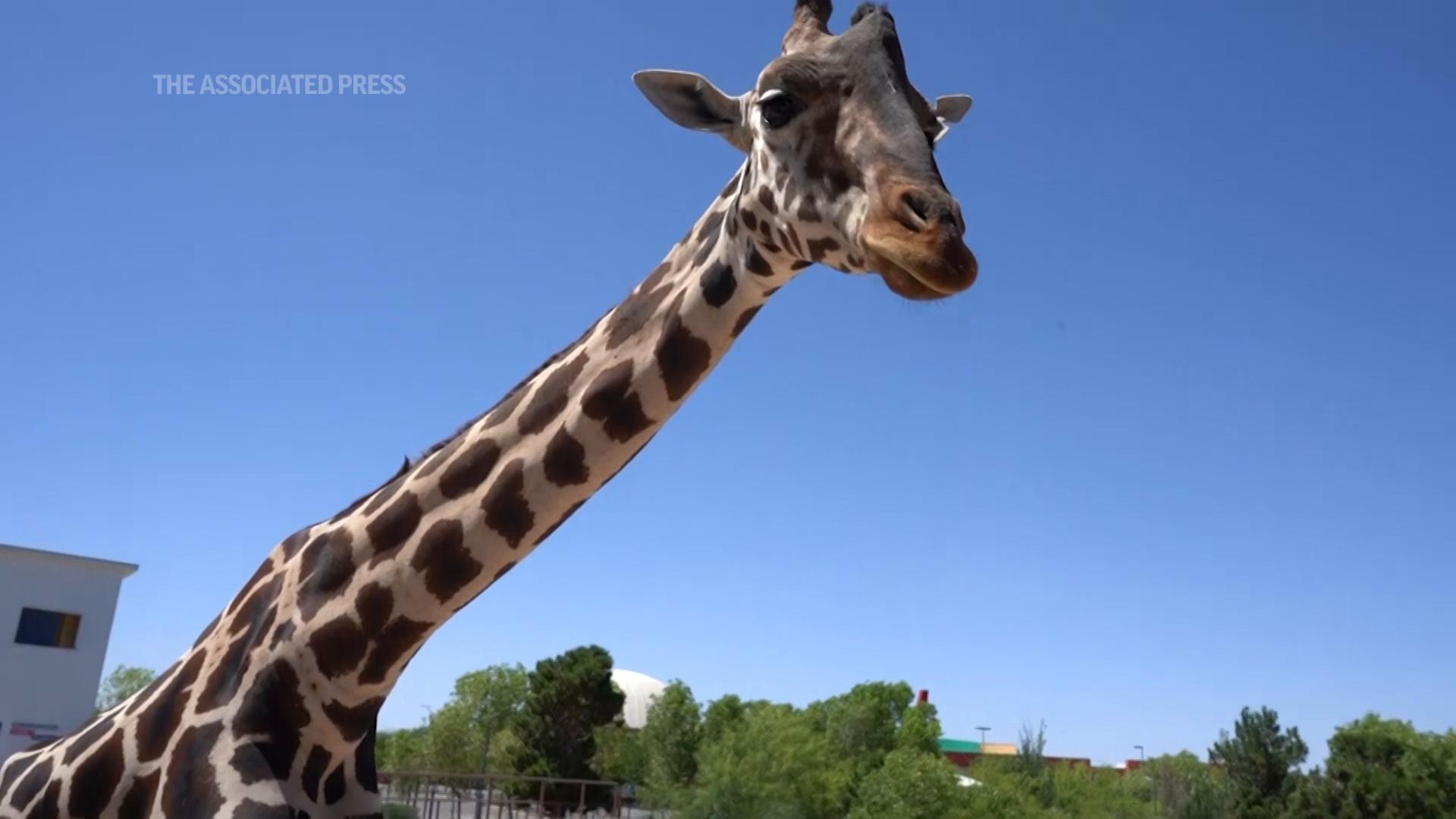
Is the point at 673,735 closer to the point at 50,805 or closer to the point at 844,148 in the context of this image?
the point at 50,805

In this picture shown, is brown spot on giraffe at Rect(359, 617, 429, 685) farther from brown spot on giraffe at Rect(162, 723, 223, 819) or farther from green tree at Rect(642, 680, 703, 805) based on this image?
green tree at Rect(642, 680, 703, 805)

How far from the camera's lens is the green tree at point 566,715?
6288cm

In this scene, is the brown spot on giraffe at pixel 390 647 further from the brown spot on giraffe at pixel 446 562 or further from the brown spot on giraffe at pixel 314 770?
the brown spot on giraffe at pixel 314 770

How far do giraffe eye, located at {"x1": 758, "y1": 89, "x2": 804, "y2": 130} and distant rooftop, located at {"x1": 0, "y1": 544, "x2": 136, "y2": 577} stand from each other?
1694 inches

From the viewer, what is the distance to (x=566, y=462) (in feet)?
14.8

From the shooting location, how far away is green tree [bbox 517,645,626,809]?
62875 mm

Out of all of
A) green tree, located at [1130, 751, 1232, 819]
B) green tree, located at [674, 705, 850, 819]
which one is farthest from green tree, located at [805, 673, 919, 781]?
green tree, located at [1130, 751, 1232, 819]

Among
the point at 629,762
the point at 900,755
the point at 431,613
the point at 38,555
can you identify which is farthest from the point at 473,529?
the point at 629,762

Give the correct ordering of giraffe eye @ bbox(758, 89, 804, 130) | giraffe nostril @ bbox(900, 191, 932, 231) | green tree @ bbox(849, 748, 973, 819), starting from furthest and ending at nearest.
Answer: green tree @ bbox(849, 748, 973, 819), giraffe eye @ bbox(758, 89, 804, 130), giraffe nostril @ bbox(900, 191, 932, 231)

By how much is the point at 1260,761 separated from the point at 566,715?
117 feet

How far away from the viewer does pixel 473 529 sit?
15.1ft

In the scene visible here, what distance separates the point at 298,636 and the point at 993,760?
46055mm

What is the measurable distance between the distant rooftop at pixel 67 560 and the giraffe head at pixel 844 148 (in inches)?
1682

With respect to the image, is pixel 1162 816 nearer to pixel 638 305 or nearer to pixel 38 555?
pixel 38 555
